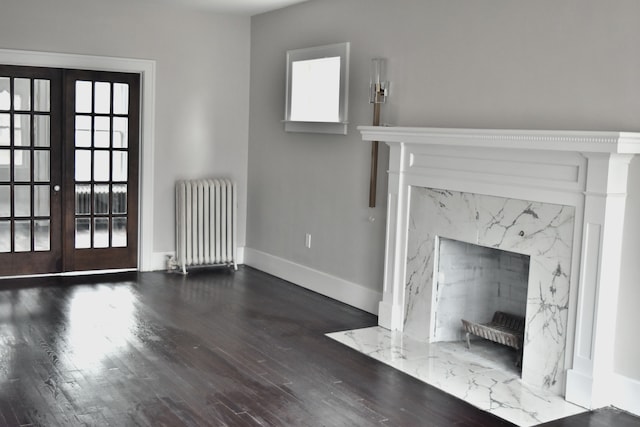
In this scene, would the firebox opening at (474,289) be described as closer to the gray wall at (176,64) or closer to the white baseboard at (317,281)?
the white baseboard at (317,281)

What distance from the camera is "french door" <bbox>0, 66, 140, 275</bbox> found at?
6.53 metres

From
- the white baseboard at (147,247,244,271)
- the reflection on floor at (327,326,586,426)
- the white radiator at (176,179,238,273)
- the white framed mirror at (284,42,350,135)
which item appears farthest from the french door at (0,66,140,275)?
the reflection on floor at (327,326,586,426)

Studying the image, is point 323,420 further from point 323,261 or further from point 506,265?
point 323,261

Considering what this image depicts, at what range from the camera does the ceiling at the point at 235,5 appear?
21.8 feet

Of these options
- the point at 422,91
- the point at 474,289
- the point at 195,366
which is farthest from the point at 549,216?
the point at 195,366

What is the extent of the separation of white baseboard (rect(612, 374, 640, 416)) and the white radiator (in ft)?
14.3

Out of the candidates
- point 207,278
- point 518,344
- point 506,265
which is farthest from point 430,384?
point 207,278

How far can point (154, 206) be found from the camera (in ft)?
23.7

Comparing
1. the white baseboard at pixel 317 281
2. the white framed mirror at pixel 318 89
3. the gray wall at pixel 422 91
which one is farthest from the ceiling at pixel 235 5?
the white baseboard at pixel 317 281

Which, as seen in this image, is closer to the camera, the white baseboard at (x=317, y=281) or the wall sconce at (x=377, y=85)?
the wall sconce at (x=377, y=85)

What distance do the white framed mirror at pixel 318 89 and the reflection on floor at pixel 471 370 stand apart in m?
1.91

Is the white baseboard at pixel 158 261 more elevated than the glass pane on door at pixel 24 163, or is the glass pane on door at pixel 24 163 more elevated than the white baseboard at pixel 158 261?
the glass pane on door at pixel 24 163

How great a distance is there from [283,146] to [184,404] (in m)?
3.66

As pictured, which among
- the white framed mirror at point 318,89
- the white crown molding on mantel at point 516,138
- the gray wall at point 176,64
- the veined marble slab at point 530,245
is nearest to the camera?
the white crown molding on mantel at point 516,138
